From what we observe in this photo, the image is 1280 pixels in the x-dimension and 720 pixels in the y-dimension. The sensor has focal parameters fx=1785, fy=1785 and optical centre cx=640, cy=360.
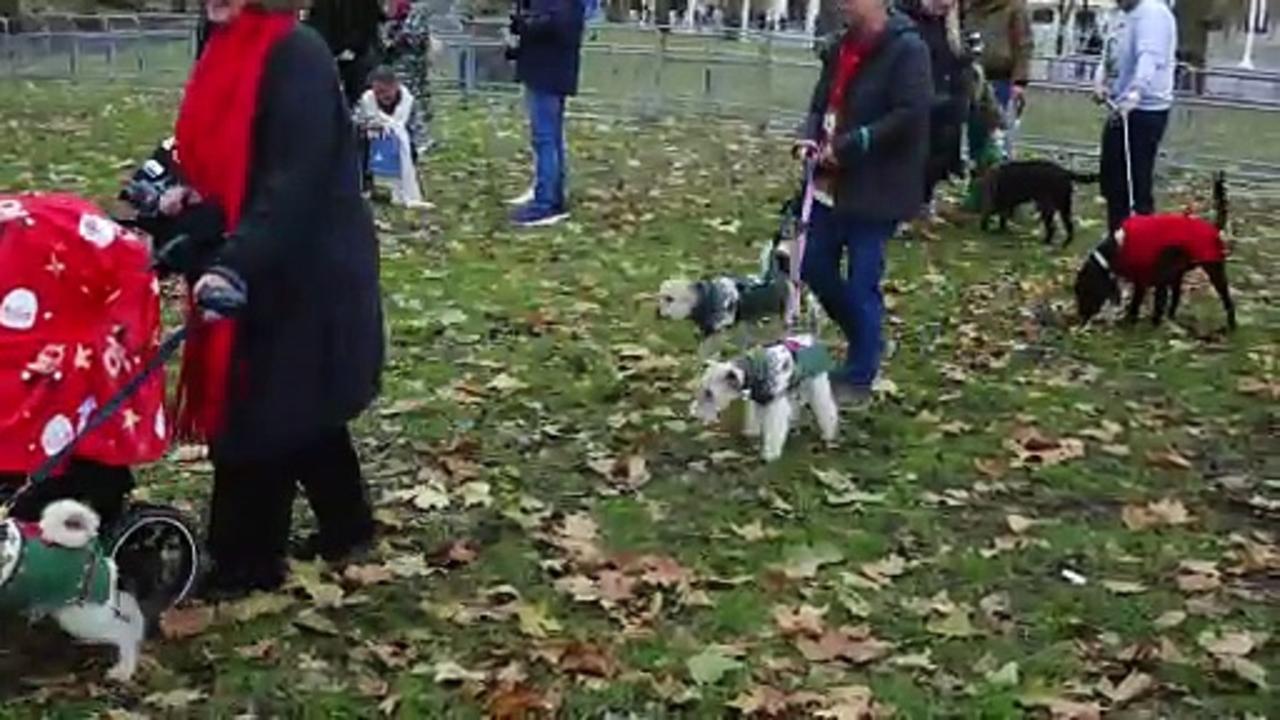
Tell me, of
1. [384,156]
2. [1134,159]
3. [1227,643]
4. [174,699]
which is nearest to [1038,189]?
[1134,159]

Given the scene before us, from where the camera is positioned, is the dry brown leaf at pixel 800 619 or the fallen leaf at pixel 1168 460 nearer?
the dry brown leaf at pixel 800 619

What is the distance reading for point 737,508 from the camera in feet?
20.5

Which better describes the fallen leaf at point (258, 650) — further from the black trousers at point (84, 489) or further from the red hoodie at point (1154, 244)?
the red hoodie at point (1154, 244)

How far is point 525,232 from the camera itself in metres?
11.9

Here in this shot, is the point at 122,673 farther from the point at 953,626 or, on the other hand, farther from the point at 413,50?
the point at 413,50

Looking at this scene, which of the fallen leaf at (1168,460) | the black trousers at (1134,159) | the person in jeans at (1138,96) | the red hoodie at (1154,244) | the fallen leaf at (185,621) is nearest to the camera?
the fallen leaf at (185,621)

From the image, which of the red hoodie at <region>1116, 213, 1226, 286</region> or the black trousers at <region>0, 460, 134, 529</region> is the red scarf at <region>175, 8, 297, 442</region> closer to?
the black trousers at <region>0, 460, 134, 529</region>

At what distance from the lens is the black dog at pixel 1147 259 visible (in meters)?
9.48

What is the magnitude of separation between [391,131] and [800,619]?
7.94 metres

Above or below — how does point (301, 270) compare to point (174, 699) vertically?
above

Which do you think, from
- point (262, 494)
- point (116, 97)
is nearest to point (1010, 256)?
point (262, 494)

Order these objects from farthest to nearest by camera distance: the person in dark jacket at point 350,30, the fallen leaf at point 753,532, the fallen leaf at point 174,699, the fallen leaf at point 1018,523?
the person in dark jacket at point 350,30 → the fallen leaf at point 1018,523 → the fallen leaf at point 753,532 → the fallen leaf at point 174,699

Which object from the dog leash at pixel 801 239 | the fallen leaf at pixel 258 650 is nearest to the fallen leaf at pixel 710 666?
the fallen leaf at pixel 258 650

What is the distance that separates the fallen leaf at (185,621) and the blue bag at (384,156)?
7672 millimetres
